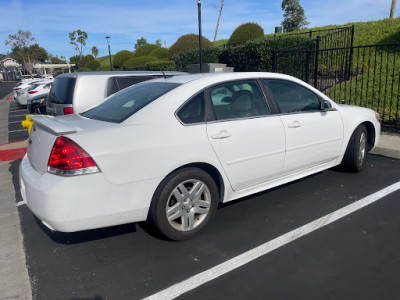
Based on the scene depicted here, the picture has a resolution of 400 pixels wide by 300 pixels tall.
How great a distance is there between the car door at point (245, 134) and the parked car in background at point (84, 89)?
2397mm

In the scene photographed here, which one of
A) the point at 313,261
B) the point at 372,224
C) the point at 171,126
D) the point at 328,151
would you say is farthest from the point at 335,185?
the point at 171,126

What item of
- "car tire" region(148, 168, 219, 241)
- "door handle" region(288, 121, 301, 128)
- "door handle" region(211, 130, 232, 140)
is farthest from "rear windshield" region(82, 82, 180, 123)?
"door handle" region(288, 121, 301, 128)

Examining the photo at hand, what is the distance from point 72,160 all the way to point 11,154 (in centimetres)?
561

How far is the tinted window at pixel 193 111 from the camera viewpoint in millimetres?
3100

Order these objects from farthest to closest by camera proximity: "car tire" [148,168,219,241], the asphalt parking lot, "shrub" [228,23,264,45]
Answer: "shrub" [228,23,264,45] < "car tire" [148,168,219,241] < the asphalt parking lot

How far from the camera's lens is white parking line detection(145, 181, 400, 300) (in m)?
2.49

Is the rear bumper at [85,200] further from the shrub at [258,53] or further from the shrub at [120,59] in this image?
the shrub at [120,59]

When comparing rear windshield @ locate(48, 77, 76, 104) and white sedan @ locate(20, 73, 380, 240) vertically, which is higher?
rear windshield @ locate(48, 77, 76, 104)

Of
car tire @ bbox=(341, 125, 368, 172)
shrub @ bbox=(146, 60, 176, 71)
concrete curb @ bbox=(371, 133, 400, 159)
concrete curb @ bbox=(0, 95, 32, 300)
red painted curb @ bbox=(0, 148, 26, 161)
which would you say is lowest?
concrete curb @ bbox=(0, 95, 32, 300)

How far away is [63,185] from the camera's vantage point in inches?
101

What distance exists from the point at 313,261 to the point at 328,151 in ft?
6.07

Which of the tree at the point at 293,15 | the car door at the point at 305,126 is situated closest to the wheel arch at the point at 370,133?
the car door at the point at 305,126

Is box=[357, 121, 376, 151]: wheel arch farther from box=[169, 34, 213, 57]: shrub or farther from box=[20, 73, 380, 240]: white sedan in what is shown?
box=[169, 34, 213, 57]: shrub

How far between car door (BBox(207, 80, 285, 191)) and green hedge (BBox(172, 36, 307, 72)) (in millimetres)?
9671
